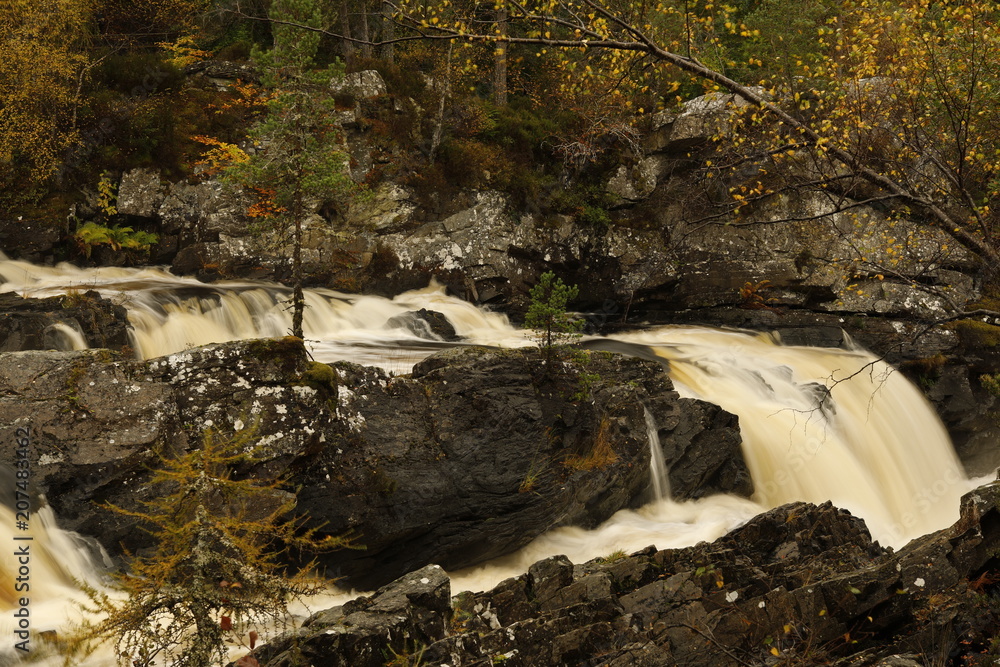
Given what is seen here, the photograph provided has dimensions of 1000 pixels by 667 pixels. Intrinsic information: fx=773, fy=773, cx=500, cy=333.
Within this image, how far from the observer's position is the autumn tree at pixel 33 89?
18750mm

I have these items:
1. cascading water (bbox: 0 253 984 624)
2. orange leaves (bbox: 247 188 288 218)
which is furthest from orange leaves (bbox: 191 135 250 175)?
cascading water (bbox: 0 253 984 624)

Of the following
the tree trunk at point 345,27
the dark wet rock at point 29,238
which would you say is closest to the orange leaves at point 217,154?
the dark wet rock at point 29,238

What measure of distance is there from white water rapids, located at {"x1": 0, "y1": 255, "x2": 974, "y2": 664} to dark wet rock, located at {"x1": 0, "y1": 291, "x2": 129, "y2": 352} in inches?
11.4

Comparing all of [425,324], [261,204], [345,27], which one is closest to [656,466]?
[425,324]

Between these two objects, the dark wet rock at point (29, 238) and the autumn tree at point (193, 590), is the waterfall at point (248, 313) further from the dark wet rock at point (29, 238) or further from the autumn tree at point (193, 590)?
the autumn tree at point (193, 590)

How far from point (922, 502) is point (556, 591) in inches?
418

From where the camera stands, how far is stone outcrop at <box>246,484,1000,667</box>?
659cm

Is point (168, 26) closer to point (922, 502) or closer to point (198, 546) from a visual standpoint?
point (198, 546)

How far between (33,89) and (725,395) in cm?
1784

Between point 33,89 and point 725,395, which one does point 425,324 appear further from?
point 33,89

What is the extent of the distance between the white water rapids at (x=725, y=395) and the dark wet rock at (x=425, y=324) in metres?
0.27

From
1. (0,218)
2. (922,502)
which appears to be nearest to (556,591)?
(922,502)

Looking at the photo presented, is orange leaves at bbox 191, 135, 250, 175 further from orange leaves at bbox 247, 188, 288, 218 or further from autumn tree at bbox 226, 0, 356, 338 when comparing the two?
autumn tree at bbox 226, 0, 356, 338

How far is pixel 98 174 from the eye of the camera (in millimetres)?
19875
